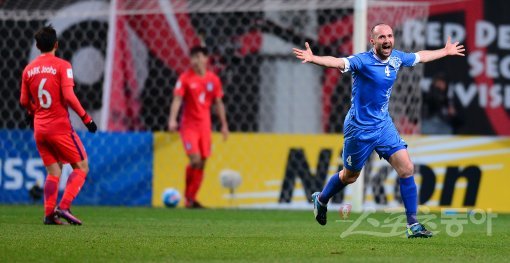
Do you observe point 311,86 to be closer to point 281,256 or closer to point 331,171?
point 331,171

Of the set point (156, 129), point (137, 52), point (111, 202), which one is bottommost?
point (111, 202)

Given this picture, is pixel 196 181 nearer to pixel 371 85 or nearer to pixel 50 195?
pixel 50 195

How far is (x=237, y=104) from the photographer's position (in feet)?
49.7

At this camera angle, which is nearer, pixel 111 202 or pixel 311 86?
pixel 111 202

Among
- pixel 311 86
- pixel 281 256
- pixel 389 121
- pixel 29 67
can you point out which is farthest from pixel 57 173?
Result: pixel 311 86

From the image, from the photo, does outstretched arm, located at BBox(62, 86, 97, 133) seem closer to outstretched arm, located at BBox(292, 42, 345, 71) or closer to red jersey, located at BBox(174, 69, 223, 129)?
outstretched arm, located at BBox(292, 42, 345, 71)

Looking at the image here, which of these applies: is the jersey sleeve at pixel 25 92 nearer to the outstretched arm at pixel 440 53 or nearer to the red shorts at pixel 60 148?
the red shorts at pixel 60 148

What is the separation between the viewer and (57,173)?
10.4 meters

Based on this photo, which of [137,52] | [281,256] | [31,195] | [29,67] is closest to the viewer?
[281,256]

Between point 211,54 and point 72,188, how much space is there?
5.25m

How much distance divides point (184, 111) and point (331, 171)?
2.09 meters

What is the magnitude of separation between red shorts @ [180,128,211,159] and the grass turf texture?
2049mm

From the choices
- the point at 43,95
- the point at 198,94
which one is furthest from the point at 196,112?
the point at 43,95

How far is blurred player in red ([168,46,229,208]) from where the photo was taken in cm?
1355
